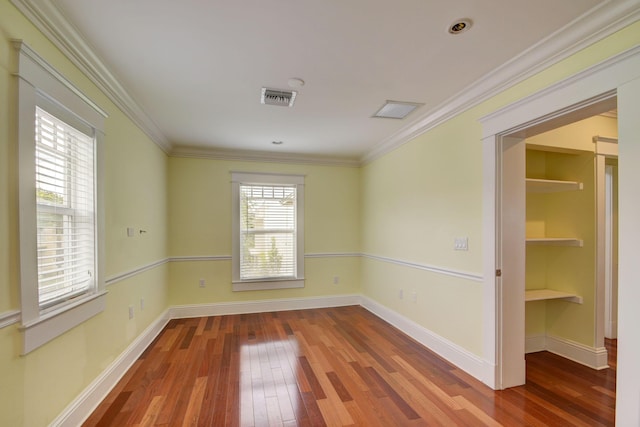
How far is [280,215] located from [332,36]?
3.26 metres

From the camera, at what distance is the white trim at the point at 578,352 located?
275cm

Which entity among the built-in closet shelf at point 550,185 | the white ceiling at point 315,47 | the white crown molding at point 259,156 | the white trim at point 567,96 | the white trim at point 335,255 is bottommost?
the white trim at point 335,255

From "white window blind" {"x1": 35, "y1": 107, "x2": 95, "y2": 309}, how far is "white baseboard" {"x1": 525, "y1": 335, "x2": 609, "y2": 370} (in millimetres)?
3958

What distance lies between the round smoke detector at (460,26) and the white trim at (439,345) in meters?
2.48

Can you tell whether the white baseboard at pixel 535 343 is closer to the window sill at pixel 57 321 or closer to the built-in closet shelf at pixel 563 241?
the built-in closet shelf at pixel 563 241

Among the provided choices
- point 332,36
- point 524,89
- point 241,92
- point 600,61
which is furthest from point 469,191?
point 241,92

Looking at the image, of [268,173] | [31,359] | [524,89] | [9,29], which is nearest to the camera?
[9,29]

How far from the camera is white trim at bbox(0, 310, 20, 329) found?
4.44 feet

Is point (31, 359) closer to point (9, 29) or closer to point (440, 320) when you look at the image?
point (9, 29)

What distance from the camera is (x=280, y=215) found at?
4.85 meters

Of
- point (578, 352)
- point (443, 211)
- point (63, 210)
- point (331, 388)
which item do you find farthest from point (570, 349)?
point (63, 210)

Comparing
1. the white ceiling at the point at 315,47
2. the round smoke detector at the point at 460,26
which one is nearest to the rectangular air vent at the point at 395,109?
the white ceiling at the point at 315,47

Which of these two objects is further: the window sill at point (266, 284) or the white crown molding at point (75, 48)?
the window sill at point (266, 284)

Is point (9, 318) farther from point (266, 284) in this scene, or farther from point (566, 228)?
point (566, 228)
